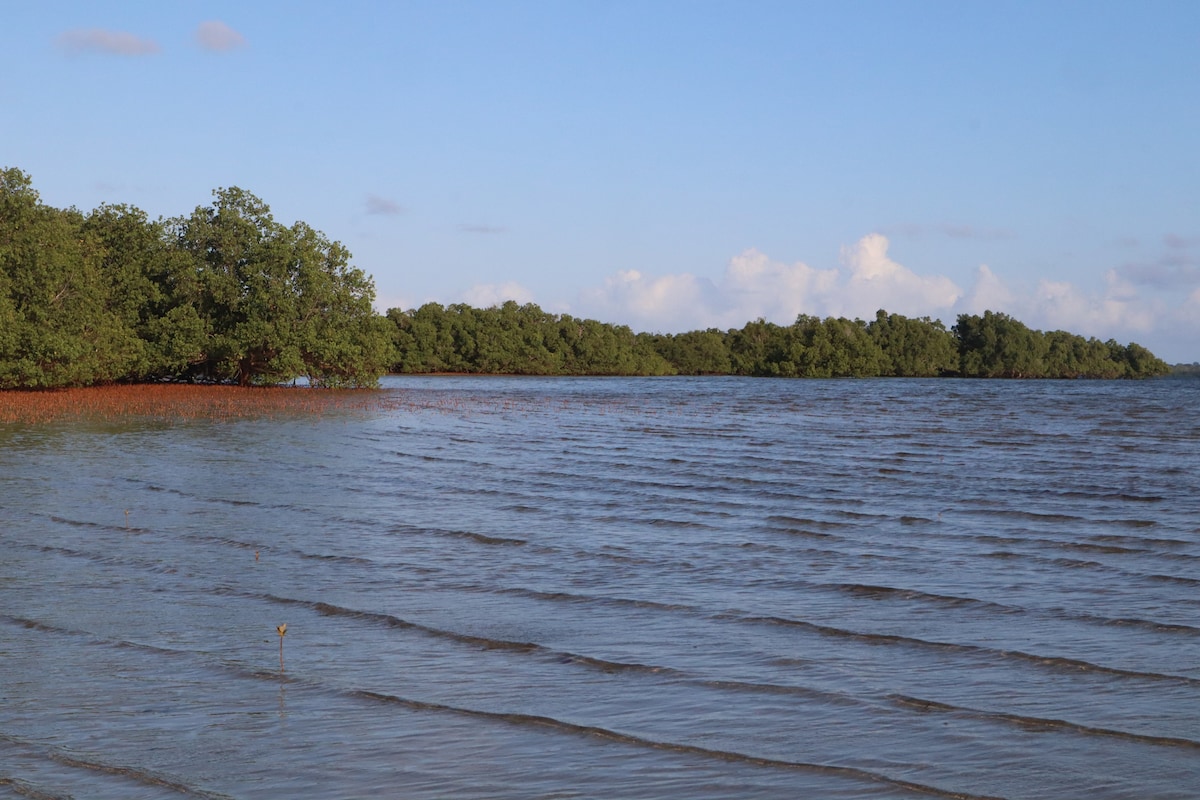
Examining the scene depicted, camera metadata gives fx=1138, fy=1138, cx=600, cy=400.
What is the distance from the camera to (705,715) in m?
7.73

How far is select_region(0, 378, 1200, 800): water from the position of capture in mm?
6723

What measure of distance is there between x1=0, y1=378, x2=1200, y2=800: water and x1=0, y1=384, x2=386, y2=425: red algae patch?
46.8 ft

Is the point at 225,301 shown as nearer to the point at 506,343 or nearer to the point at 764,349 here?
the point at 506,343

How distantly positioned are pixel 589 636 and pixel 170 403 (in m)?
37.4

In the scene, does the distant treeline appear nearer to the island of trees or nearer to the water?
Result: the island of trees

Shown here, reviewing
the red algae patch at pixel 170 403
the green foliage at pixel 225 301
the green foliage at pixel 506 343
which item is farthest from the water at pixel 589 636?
the green foliage at pixel 506 343

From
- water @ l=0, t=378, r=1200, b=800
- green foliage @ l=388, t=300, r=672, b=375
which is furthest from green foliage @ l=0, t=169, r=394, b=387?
green foliage @ l=388, t=300, r=672, b=375

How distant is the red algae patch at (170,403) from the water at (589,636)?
46.8 ft

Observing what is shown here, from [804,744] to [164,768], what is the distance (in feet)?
12.6

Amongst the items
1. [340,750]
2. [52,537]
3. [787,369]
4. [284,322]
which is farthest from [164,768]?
[787,369]

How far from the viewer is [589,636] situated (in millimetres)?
9938

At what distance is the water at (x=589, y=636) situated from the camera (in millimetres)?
6723

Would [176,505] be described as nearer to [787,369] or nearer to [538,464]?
[538,464]

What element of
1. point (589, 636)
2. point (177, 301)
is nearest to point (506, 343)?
point (177, 301)
